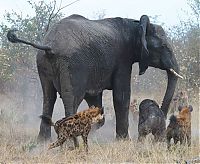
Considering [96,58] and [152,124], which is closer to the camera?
[152,124]

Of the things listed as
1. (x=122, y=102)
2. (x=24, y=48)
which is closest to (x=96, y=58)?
(x=122, y=102)

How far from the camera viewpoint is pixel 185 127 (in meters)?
7.87

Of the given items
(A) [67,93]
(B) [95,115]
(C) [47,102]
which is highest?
(A) [67,93]

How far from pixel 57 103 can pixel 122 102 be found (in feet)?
23.5

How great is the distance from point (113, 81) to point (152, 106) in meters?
1.28

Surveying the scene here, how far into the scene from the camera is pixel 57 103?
1694 cm

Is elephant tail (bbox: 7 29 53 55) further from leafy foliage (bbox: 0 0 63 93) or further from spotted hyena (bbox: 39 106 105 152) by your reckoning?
leafy foliage (bbox: 0 0 63 93)

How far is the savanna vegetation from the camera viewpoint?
723 centimetres

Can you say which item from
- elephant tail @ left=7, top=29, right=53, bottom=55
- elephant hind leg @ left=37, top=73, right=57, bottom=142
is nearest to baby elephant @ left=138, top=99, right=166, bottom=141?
elephant hind leg @ left=37, top=73, right=57, bottom=142

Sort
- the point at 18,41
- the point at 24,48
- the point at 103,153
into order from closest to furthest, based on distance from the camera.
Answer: the point at 103,153, the point at 18,41, the point at 24,48

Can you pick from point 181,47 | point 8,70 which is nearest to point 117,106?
point 8,70

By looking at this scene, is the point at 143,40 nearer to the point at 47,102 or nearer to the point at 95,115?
the point at 47,102

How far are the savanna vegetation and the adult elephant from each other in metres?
0.82

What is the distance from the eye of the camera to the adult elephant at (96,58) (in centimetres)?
856
